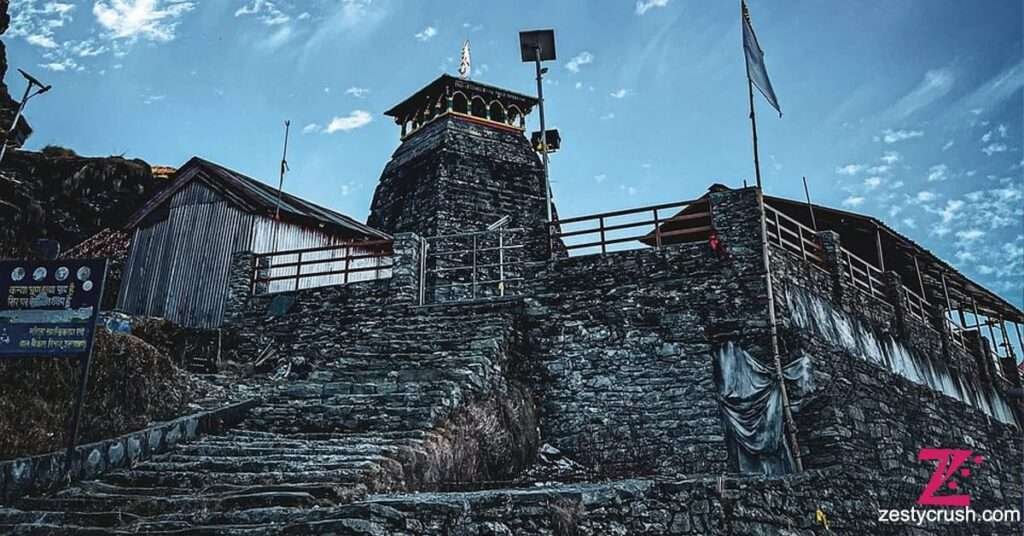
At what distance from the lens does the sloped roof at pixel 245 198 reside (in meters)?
17.0

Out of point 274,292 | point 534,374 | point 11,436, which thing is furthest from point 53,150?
point 534,374

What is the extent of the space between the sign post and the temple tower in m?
13.1

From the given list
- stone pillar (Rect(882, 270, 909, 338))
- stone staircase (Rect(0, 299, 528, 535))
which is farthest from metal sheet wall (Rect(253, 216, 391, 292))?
stone pillar (Rect(882, 270, 909, 338))

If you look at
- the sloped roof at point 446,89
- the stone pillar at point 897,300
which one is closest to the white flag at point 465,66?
the sloped roof at point 446,89

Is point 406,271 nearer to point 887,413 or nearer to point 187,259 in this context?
point 187,259

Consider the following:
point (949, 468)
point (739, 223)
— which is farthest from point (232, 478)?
point (949, 468)

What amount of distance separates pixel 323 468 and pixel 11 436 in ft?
16.1

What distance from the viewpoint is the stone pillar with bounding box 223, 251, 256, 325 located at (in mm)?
15359

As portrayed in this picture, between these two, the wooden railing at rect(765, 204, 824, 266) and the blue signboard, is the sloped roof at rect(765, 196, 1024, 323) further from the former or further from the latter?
the blue signboard

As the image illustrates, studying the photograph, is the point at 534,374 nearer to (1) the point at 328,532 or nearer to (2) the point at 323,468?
(2) the point at 323,468

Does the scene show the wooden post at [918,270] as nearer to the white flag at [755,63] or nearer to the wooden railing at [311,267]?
the white flag at [755,63]

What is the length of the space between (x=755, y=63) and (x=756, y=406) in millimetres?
7482

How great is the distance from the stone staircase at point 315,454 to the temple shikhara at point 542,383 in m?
0.03

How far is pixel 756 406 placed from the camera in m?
10.9
